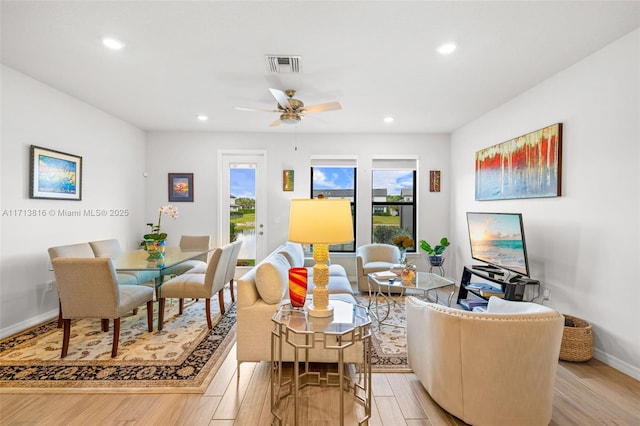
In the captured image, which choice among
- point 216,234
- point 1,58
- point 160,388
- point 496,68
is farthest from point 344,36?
point 216,234

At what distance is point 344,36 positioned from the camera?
2.35 metres

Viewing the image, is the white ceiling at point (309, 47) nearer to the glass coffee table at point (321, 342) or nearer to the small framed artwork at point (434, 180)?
the small framed artwork at point (434, 180)

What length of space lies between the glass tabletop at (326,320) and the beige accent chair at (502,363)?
0.50 m

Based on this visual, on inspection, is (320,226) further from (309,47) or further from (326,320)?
(309,47)

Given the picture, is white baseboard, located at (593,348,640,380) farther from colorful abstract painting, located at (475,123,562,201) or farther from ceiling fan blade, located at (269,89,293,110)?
ceiling fan blade, located at (269,89,293,110)

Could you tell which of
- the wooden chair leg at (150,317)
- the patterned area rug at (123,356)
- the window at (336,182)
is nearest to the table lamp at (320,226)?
the patterned area rug at (123,356)

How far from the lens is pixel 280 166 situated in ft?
17.4

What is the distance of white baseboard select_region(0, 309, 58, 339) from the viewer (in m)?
2.90

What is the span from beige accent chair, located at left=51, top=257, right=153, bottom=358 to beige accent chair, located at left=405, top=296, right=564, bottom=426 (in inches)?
98.0

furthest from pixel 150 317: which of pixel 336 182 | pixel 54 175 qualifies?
pixel 336 182

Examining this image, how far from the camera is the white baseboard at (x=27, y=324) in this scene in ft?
9.51

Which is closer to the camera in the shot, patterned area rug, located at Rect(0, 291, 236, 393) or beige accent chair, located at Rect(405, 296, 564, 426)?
beige accent chair, located at Rect(405, 296, 564, 426)

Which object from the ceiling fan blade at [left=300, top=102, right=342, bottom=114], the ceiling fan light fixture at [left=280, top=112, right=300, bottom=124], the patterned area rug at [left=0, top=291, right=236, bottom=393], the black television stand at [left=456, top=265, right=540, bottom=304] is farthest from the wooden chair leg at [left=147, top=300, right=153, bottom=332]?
the black television stand at [left=456, top=265, right=540, bottom=304]

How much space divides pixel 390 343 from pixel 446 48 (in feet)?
8.71
